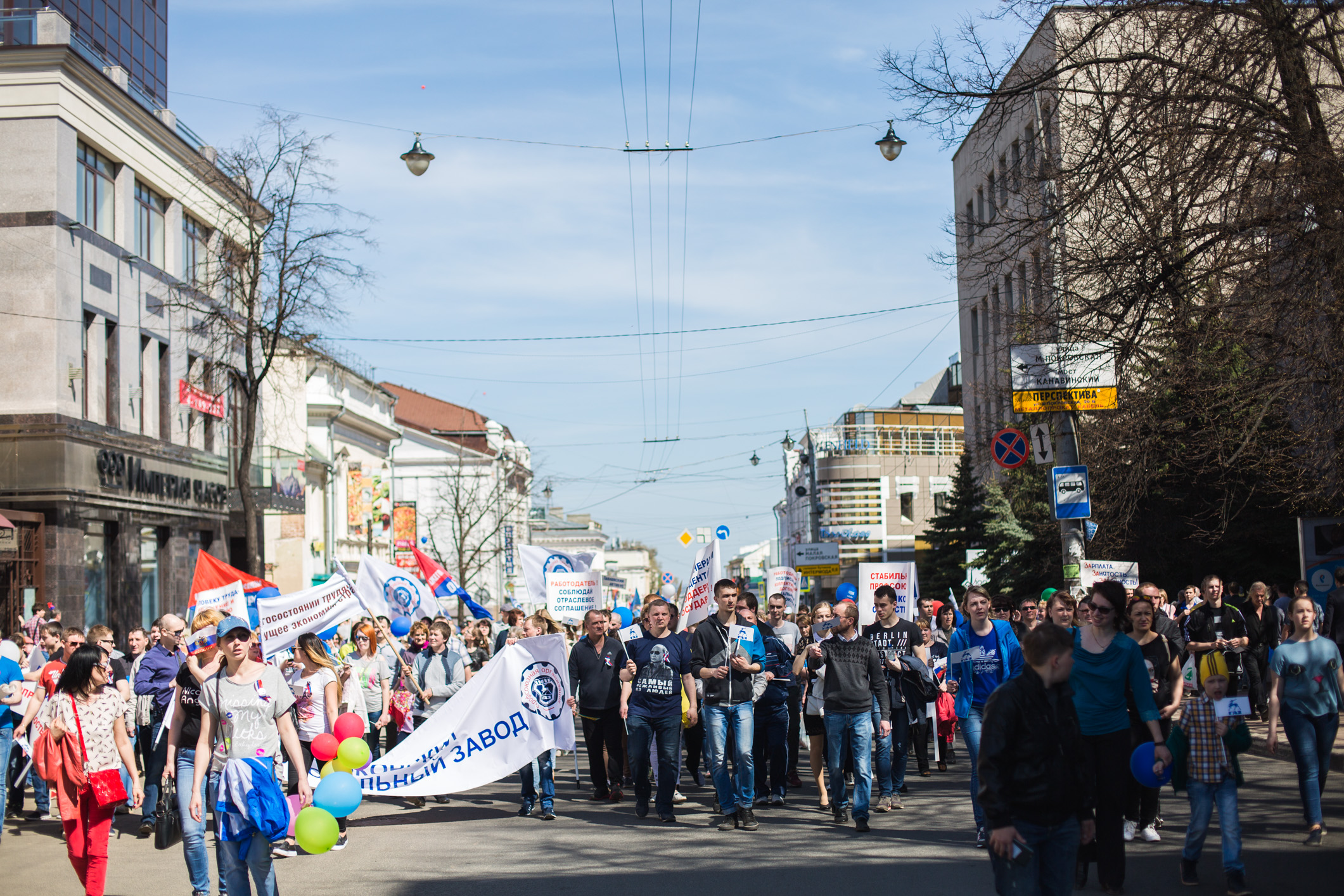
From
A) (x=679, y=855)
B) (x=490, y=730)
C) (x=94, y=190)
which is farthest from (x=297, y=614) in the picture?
(x=94, y=190)

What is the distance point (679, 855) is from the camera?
998cm

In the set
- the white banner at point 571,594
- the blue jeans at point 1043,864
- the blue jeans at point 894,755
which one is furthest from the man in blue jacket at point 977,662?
the white banner at point 571,594

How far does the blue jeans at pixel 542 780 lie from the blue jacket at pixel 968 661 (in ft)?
12.8

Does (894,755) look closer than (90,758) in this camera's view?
No

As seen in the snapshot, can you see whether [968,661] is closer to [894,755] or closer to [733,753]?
[733,753]

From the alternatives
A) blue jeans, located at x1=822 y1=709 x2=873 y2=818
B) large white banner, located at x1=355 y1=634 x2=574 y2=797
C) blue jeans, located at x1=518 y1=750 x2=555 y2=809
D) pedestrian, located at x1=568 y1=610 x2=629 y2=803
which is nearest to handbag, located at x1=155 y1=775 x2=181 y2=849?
large white banner, located at x1=355 y1=634 x2=574 y2=797

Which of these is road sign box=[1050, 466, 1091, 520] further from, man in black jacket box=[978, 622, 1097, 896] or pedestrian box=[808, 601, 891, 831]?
man in black jacket box=[978, 622, 1097, 896]

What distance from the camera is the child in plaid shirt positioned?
26.9 ft

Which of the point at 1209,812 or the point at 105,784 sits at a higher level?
the point at 105,784

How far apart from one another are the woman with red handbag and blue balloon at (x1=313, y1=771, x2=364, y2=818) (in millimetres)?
1457

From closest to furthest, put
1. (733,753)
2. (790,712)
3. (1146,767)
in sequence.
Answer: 1. (1146,767)
2. (733,753)
3. (790,712)

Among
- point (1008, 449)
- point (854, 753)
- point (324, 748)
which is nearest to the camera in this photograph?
point (324, 748)

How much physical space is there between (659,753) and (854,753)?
185cm

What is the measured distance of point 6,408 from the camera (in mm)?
28609
